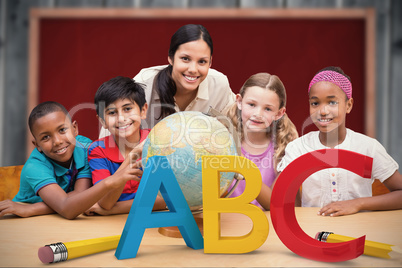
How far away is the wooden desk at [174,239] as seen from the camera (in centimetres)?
136

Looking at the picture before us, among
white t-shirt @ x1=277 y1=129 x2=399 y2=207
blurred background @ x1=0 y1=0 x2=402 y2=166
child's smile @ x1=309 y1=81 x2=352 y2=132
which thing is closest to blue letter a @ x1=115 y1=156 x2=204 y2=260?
white t-shirt @ x1=277 y1=129 x2=399 y2=207

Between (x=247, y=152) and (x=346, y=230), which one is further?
(x=247, y=152)

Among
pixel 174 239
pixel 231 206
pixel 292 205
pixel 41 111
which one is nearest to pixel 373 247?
pixel 292 205

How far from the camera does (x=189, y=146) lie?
154 centimetres

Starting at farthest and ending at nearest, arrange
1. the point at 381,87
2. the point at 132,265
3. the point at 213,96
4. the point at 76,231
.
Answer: the point at 381,87 < the point at 213,96 < the point at 76,231 < the point at 132,265

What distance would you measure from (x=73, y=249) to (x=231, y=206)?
1.76ft

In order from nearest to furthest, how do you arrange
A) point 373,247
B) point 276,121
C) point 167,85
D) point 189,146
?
point 373,247, point 189,146, point 276,121, point 167,85

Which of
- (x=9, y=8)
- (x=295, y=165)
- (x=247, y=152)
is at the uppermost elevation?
(x=9, y=8)

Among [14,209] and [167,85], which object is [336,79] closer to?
[167,85]

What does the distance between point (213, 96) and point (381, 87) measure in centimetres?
201

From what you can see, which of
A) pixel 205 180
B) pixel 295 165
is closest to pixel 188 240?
pixel 205 180

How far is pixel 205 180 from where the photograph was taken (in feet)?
4.70

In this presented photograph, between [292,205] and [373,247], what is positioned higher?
[292,205]

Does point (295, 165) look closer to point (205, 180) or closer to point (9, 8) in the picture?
point (205, 180)
